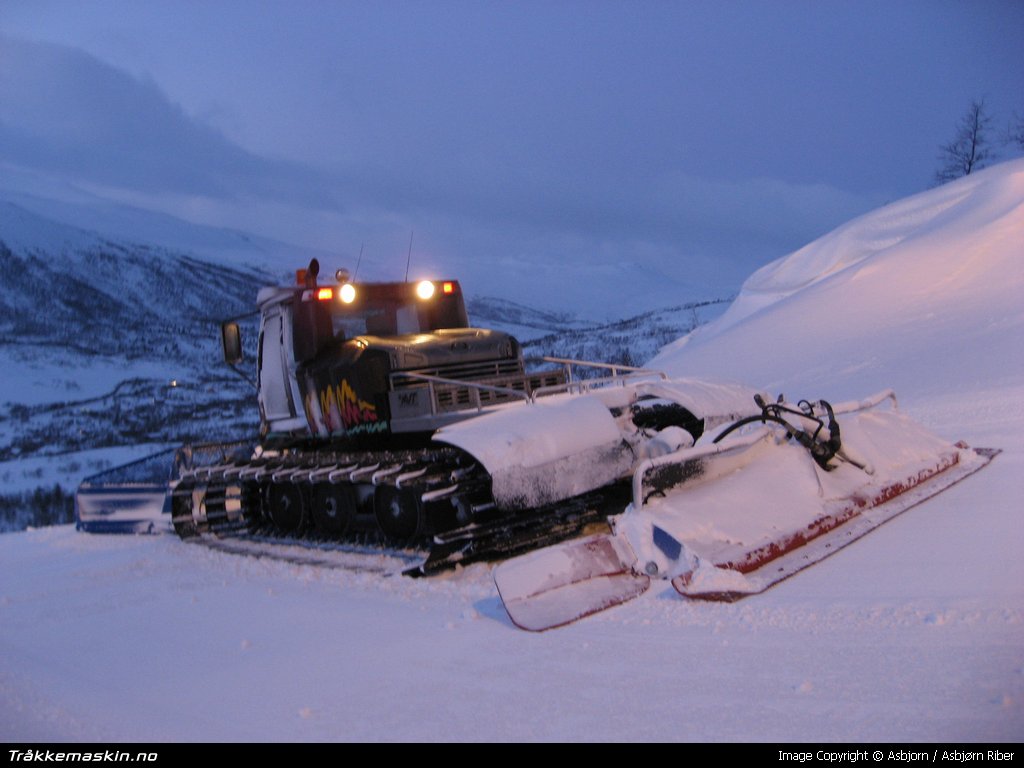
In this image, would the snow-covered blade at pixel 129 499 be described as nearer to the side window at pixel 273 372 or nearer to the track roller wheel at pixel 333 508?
the side window at pixel 273 372

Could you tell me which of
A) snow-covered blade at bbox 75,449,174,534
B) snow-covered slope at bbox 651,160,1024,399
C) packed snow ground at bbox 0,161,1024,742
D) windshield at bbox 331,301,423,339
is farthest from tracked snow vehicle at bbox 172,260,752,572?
snow-covered slope at bbox 651,160,1024,399

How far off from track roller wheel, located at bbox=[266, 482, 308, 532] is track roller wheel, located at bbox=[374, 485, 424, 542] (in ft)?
4.60

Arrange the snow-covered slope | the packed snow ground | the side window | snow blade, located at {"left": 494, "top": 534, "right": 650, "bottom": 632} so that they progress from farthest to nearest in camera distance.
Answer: the snow-covered slope, the side window, snow blade, located at {"left": 494, "top": 534, "right": 650, "bottom": 632}, the packed snow ground

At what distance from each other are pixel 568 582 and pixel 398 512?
2.53m

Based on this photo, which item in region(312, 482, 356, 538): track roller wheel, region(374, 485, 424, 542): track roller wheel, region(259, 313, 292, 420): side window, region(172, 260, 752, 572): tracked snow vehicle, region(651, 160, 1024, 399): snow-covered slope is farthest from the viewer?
region(651, 160, 1024, 399): snow-covered slope

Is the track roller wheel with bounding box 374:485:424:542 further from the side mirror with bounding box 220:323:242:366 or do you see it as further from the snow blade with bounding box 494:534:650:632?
the side mirror with bounding box 220:323:242:366

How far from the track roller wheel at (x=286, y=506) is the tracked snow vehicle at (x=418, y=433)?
22mm

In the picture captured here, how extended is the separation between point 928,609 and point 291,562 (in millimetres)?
4732

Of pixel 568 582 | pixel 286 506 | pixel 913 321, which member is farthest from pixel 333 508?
pixel 913 321

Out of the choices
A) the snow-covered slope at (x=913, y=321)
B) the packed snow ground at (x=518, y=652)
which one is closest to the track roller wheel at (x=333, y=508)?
the packed snow ground at (x=518, y=652)

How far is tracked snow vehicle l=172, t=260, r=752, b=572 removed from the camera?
589 centimetres
